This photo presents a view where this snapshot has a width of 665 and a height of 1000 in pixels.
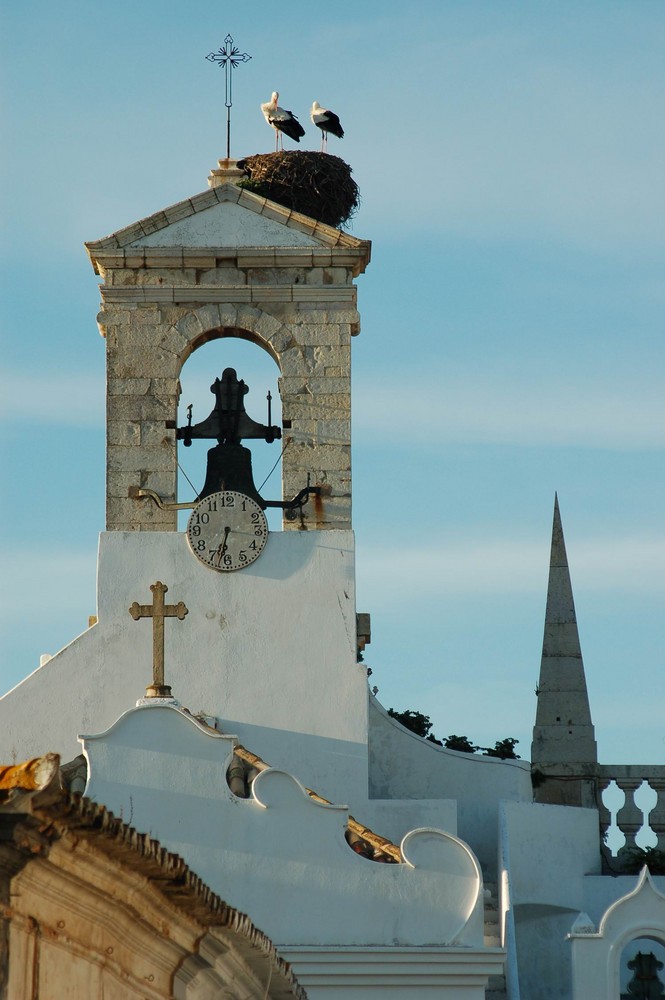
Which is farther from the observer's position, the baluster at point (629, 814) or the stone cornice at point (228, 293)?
the baluster at point (629, 814)

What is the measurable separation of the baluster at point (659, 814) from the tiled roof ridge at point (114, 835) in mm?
11063

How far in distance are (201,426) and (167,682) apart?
2248mm

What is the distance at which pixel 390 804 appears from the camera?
62.4ft

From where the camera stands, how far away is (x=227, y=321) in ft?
67.9

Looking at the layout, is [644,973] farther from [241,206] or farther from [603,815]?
[241,206]

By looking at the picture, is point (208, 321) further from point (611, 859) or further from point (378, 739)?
point (611, 859)

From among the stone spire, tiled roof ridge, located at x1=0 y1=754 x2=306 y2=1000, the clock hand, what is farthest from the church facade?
tiled roof ridge, located at x1=0 y1=754 x2=306 y2=1000

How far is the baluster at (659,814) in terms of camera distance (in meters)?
Result: 21.7

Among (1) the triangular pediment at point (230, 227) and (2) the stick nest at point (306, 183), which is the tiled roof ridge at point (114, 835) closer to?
(1) the triangular pediment at point (230, 227)

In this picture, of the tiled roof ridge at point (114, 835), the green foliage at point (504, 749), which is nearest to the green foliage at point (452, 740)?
the green foliage at point (504, 749)

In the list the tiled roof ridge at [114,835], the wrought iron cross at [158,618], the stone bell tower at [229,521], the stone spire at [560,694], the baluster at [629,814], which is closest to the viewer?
the tiled roof ridge at [114,835]

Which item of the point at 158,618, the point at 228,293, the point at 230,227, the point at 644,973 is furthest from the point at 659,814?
the point at 230,227

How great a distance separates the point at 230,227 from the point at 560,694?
6379 mm

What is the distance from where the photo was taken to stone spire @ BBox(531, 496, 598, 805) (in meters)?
23.7
